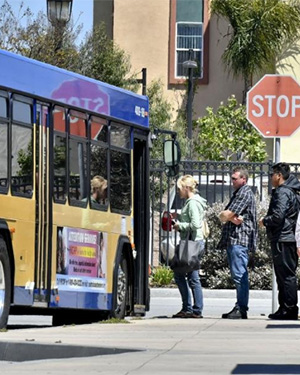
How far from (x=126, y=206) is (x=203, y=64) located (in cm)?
3209

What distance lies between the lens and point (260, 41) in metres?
47.6

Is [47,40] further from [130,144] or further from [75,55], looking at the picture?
[130,144]

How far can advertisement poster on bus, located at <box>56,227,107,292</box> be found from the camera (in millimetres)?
17125

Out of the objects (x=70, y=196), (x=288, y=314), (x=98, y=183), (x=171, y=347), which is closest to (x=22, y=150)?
(x=70, y=196)

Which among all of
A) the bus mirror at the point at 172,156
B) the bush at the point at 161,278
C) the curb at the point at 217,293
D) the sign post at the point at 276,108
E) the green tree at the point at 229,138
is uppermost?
the green tree at the point at 229,138

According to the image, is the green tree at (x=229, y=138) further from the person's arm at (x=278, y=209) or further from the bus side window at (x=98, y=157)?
the bus side window at (x=98, y=157)

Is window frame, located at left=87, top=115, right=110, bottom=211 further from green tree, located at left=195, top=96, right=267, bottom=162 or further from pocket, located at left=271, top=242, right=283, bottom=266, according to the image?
green tree, located at left=195, top=96, right=267, bottom=162

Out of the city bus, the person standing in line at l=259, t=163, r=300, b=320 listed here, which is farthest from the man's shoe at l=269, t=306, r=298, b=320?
the city bus

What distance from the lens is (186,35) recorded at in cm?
5141

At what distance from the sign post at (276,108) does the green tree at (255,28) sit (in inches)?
1074

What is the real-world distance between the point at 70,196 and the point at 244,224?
2.45 meters

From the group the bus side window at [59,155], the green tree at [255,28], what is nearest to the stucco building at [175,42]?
the green tree at [255,28]

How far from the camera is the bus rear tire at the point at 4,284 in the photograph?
51.0ft

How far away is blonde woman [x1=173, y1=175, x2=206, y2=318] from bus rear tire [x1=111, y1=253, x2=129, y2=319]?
62cm
